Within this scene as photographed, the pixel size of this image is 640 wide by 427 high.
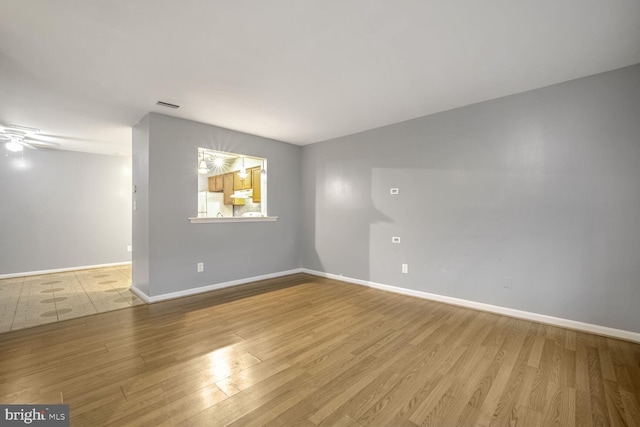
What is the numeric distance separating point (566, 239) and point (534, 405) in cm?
190

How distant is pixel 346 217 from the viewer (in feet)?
15.4

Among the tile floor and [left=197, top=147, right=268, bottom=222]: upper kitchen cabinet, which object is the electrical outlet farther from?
the tile floor

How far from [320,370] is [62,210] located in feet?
20.9

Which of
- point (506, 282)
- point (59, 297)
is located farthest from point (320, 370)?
point (59, 297)

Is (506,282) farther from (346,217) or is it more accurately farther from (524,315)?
(346,217)

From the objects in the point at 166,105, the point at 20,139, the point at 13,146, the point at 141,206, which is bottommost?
the point at 141,206

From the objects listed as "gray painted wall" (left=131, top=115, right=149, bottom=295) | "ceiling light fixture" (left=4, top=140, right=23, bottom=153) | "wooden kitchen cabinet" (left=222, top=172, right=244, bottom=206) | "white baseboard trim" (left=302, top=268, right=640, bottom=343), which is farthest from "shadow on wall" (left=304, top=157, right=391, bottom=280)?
"ceiling light fixture" (left=4, top=140, right=23, bottom=153)

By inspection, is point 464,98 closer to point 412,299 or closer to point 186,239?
point 412,299

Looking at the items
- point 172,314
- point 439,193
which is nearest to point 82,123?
point 172,314

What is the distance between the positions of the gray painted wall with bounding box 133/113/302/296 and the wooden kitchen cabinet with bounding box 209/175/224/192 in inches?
101

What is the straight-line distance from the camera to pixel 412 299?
3.72 metres

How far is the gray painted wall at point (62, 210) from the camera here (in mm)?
4895

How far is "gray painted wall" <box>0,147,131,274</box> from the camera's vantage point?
16.1 ft

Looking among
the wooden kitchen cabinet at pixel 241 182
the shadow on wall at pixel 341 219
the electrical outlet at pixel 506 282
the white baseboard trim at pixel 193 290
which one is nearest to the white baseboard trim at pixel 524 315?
the electrical outlet at pixel 506 282
